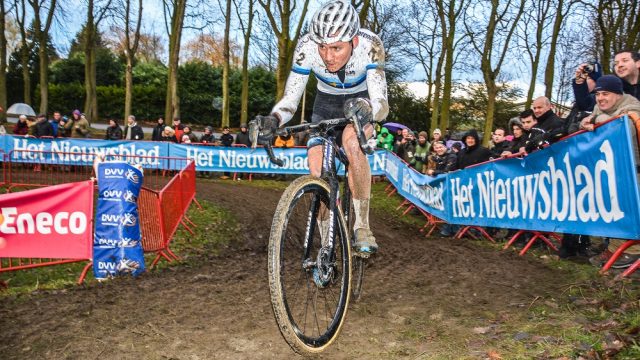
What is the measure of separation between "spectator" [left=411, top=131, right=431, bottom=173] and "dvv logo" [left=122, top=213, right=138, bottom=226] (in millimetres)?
10316

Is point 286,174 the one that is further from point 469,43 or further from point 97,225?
point 469,43

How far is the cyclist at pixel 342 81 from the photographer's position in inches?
162

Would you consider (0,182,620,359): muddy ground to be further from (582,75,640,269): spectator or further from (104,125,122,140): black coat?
(104,125,122,140): black coat

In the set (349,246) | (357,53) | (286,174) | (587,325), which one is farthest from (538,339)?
(286,174)

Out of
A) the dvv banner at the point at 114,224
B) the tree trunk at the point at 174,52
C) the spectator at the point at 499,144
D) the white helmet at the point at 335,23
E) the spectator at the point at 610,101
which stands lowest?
the dvv banner at the point at 114,224

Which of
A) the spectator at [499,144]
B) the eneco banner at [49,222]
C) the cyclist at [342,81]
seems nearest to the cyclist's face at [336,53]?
the cyclist at [342,81]

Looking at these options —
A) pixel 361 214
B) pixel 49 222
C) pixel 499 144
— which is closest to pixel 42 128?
pixel 49 222

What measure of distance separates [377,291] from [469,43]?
25634 mm

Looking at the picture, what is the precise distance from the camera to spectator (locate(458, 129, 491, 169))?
11008mm

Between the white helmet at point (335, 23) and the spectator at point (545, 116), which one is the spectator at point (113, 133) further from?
the white helmet at point (335, 23)

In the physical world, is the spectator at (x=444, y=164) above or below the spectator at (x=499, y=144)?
below

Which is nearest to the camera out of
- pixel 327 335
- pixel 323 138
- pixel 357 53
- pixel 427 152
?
Answer: pixel 327 335

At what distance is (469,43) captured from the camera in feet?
94.7

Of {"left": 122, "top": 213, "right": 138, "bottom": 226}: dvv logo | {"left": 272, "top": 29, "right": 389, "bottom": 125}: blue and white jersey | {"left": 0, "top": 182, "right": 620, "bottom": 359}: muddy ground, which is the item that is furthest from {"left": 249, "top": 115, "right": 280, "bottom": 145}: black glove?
{"left": 122, "top": 213, "right": 138, "bottom": 226}: dvv logo
